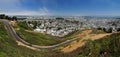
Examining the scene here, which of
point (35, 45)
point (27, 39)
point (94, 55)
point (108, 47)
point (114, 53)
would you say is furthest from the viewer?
point (27, 39)

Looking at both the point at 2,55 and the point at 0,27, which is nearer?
the point at 2,55

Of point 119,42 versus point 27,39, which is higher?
point 119,42

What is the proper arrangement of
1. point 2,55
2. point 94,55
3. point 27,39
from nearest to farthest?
point 94,55
point 2,55
point 27,39

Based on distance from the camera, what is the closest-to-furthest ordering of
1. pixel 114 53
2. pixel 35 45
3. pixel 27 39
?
pixel 114 53
pixel 35 45
pixel 27 39

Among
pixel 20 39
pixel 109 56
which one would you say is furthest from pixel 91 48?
pixel 20 39

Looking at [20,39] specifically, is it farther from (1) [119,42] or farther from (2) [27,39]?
(1) [119,42]

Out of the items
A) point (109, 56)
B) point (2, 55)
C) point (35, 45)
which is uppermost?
point (109, 56)

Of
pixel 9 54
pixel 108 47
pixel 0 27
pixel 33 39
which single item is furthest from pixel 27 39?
pixel 108 47

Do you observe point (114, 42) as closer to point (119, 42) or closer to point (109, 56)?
point (119, 42)

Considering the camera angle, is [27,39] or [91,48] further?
[27,39]
